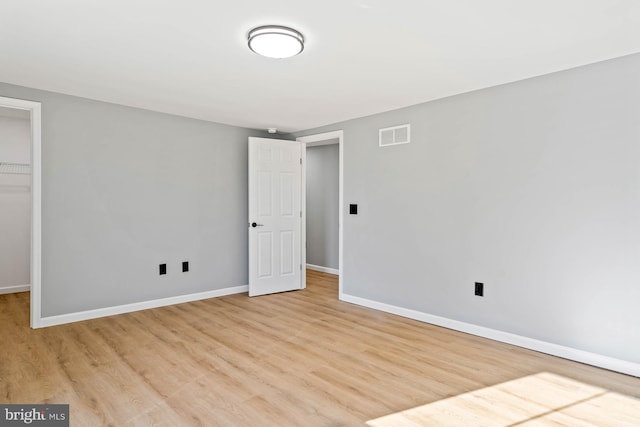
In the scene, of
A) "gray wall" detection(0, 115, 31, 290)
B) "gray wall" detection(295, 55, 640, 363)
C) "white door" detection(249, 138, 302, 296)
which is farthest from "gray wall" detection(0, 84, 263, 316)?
"gray wall" detection(295, 55, 640, 363)

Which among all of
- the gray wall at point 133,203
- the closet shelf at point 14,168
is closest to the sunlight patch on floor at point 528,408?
the gray wall at point 133,203

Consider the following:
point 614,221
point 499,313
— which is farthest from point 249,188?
point 614,221

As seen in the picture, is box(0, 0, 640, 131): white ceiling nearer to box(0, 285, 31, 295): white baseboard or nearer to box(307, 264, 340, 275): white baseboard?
box(0, 285, 31, 295): white baseboard

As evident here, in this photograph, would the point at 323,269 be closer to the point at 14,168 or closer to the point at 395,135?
the point at 395,135

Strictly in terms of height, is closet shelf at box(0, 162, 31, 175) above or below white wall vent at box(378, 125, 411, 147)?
below

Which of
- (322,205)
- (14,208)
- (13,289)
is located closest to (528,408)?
(322,205)

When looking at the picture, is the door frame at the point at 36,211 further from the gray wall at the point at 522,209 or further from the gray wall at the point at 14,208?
the gray wall at the point at 522,209

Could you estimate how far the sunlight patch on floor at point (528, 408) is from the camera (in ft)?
6.81

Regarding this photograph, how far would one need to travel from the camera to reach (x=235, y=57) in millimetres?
2697

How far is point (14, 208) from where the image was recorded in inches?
197

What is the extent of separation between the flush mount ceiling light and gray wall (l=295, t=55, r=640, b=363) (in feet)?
6.25

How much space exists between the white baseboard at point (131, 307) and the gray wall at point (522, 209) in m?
1.95

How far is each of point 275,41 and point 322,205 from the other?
178 inches

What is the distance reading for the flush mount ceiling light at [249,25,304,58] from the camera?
2.26 metres
